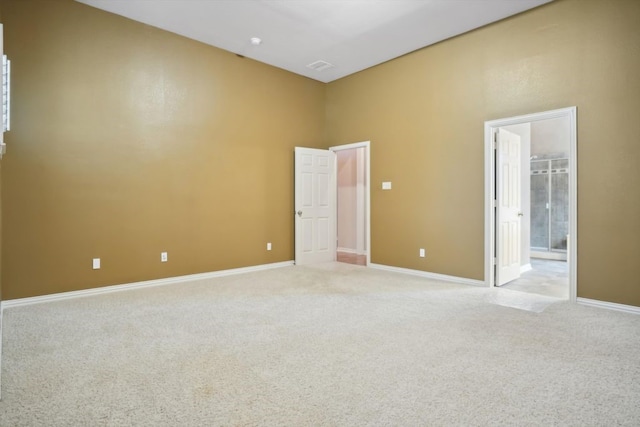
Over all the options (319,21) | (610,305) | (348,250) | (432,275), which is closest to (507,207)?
(432,275)

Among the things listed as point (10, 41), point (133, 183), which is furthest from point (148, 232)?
point (10, 41)

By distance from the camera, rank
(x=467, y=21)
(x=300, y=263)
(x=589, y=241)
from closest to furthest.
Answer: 1. (x=589, y=241)
2. (x=467, y=21)
3. (x=300, y=263)

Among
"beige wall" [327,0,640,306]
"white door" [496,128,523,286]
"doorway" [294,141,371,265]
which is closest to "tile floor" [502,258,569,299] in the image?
"white door" [496,128,523,286]

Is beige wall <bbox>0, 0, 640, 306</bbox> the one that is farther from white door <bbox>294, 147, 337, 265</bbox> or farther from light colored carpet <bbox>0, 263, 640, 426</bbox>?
light colored carpet <bbox>0, 263, 640, 426</bbox>

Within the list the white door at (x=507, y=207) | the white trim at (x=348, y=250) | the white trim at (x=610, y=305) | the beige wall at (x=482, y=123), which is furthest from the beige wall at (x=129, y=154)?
the white trim at (x=610, y=305)

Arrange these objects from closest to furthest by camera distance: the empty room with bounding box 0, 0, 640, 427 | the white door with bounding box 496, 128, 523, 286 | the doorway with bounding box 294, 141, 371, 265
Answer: the empty room with bounding box 0, 0, 640, 427 → the white door with bounding box 496, 128, 523, 286 → the doorway with bounding box 294, 141, 371, 265

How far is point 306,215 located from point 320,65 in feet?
8.48

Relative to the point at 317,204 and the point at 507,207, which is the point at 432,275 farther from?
the point at 317,204

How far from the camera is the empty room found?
213 cm

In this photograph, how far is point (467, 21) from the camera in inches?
174

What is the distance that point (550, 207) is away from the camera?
759 centimetres

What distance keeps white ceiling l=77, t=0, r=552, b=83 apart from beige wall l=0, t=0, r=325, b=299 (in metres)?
0.38

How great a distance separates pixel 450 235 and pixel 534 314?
1.66m

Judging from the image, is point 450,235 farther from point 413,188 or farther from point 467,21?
point 467,21
